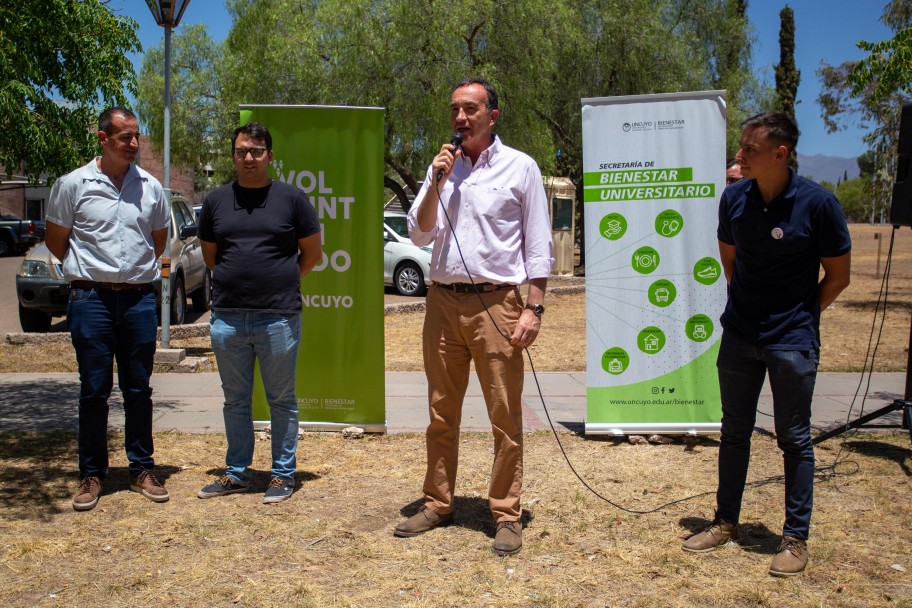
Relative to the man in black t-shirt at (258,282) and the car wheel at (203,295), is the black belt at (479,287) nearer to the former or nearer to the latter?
the man in black t-shirt at (258,282)

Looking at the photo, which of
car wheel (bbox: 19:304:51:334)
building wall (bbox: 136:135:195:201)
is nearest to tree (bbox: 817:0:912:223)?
car wheel (bbox: 19:304:51:334)

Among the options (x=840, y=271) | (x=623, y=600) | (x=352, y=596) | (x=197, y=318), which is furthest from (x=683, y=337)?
(x=197, y=318)

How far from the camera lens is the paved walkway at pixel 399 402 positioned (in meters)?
6.80

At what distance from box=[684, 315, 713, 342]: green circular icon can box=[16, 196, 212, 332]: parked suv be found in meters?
6.20

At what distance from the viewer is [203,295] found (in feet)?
46.9

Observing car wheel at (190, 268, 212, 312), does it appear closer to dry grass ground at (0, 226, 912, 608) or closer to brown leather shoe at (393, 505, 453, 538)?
dry grass ground at (0, 226, 912, 608)

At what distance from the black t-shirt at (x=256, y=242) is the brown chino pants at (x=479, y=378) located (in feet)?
3.01

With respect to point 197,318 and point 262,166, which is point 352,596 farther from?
point 197,318

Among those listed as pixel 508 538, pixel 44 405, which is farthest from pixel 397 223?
pixel 508 538

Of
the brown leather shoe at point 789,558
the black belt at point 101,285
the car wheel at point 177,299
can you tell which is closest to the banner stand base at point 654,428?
the brown leather shoe at point 789,558

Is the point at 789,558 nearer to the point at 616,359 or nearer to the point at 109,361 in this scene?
the point at 616,359

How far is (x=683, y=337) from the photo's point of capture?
630 cm

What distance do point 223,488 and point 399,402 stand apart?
9.00 ft

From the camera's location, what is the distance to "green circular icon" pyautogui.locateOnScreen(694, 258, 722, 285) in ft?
20.3
